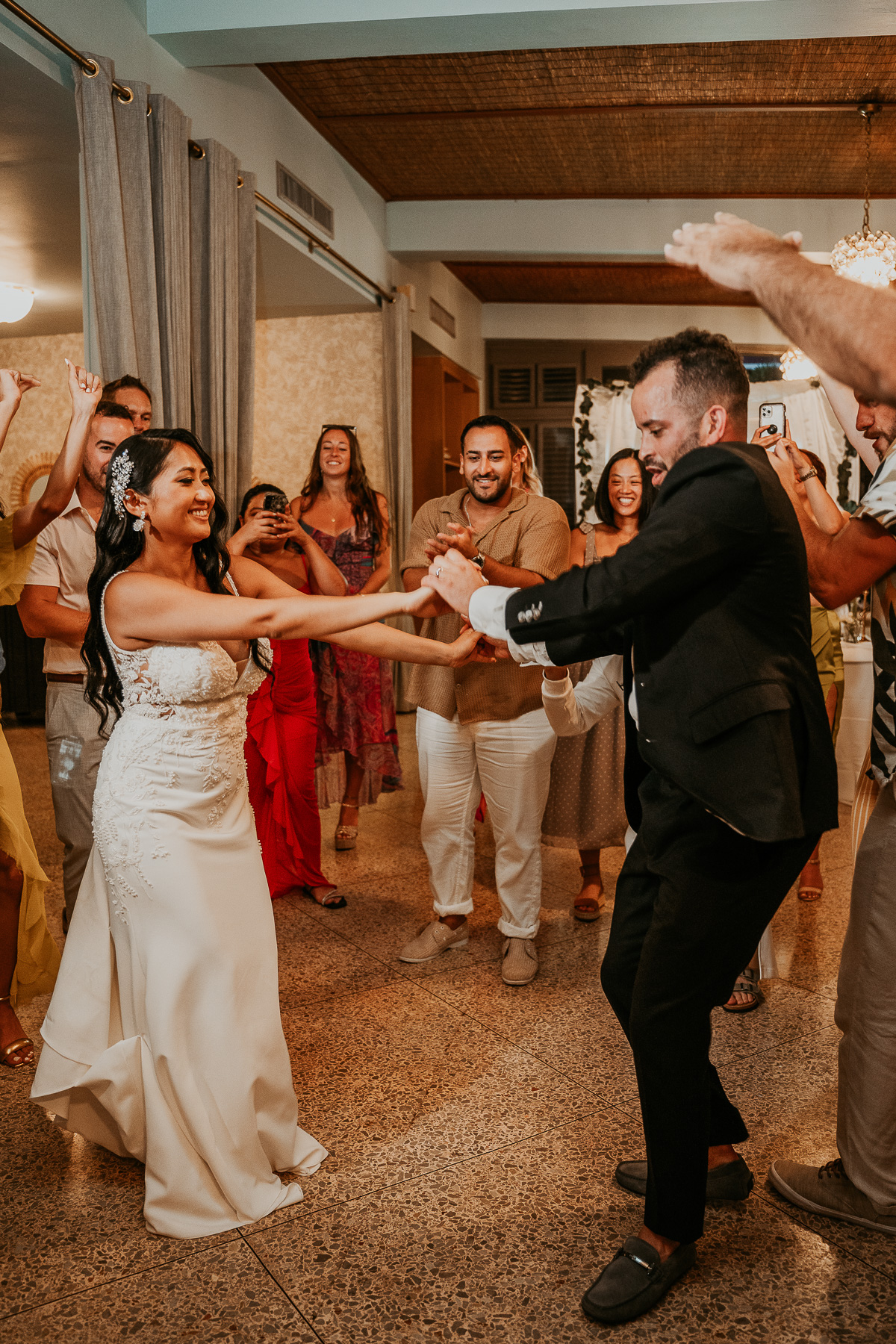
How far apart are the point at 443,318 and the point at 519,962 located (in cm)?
688

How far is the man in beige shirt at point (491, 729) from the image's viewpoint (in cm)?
307

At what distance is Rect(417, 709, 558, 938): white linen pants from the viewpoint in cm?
309

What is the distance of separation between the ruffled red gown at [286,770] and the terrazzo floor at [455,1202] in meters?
0.65

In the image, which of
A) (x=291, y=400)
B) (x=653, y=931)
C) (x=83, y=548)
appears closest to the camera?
(x=653, y=931)

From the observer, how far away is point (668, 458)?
69.6 inches

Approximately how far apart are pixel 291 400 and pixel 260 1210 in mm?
6082

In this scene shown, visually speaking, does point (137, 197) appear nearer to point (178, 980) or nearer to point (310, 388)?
point (178, 980)

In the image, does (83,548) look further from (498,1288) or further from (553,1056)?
(498,1288)

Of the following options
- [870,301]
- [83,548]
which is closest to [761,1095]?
[870,301]

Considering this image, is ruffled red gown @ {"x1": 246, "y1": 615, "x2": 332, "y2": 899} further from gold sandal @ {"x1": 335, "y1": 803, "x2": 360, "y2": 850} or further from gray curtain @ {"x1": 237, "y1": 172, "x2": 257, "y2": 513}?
gray curtain @ {"x1": 237, "y1": 172, "x2": 257, "y2": 513}

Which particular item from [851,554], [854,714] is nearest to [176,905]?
[851,554]

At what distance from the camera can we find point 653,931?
1664 millimetres

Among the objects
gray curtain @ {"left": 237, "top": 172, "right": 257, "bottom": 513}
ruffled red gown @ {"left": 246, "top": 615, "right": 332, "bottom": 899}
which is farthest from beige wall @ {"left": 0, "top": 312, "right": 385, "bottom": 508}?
ruffled red gown @ {"left": 246, "top": 615, "right": 332, "bottom": 899}

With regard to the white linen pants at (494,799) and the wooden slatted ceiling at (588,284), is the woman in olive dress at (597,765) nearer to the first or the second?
the white linen pants at (494,799)
